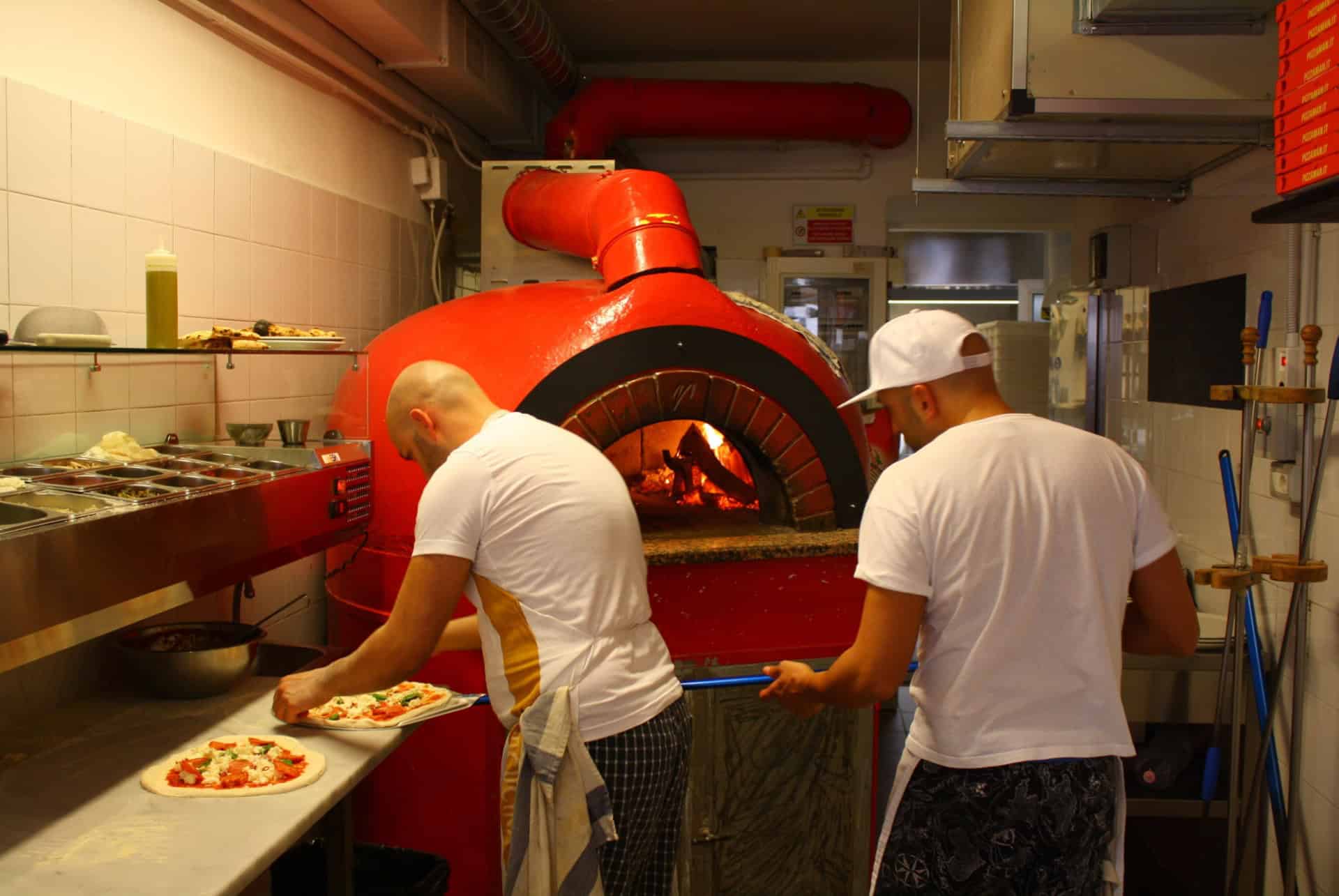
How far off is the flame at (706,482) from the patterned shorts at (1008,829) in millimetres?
2107

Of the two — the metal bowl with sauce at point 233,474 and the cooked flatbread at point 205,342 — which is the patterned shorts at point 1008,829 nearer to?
the metal bowl with sauce at point 233,474

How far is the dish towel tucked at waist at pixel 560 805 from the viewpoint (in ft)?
6.72

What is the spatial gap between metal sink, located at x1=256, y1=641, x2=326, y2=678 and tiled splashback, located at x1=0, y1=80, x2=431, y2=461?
63cm

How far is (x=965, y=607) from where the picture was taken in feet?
6.05

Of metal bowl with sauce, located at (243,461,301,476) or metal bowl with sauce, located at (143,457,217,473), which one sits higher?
metal bowl with sauce, located at (143,457,217,473)

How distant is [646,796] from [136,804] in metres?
0.90

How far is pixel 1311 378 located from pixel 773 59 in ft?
14.4

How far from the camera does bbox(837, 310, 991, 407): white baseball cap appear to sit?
1.94 meters

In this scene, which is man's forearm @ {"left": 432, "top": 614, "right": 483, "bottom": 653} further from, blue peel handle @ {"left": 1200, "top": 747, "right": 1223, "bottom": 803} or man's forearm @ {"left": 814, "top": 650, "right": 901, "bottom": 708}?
blue peel handle @ {"left": 1200, "top": 747, "right": 1223, "bottom": 803}

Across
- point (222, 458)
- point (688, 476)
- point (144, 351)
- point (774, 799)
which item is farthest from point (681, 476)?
point (144, 351)

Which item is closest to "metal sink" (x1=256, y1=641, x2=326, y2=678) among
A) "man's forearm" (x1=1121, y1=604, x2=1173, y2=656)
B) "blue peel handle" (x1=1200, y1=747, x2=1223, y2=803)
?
"man's forearm" (x1=1121, y1=604, x2=1173, y2=656)

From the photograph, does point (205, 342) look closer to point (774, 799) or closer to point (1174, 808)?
point (774, 799)

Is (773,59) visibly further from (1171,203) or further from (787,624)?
(787,624)

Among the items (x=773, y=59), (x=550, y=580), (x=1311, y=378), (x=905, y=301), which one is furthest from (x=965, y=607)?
(x=905, y=301)
